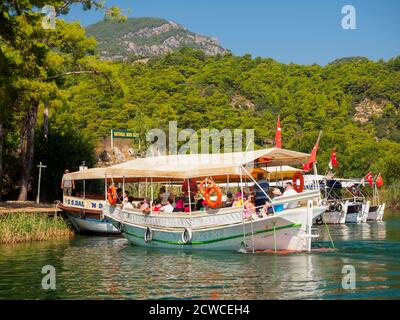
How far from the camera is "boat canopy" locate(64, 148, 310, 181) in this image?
19.8 metres

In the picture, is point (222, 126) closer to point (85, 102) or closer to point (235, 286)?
point (85, 102)

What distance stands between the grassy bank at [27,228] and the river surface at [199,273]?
1.92 metres

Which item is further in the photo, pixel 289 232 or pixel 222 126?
pixel 222 126

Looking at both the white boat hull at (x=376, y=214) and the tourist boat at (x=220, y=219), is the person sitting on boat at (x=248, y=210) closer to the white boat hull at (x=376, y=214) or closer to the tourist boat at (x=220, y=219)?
the tourist boat at (x=220, y=219)

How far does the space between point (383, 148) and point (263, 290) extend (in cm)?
6230

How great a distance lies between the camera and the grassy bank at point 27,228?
23.8m

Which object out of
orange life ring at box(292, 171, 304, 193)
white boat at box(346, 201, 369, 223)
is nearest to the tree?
orange life ring at box(292, 171, 304, 193)

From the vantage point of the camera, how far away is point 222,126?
3068 inches

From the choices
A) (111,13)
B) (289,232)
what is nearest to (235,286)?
(289,232)

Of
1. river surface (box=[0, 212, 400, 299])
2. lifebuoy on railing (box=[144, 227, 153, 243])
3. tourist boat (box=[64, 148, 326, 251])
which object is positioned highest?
tourist boat (box=[64, 148, 326, 251])

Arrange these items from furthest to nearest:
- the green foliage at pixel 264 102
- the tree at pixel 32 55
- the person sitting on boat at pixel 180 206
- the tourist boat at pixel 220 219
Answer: the green foliage at pixel 264 102 < the tree at pixel 32 55 < the person sitting on boat at pixel 180 206 < the tourist boat at pixel 220 219

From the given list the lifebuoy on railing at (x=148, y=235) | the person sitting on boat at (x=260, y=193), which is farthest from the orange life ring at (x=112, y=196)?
the person sitting on boat at (x=260, y=193)

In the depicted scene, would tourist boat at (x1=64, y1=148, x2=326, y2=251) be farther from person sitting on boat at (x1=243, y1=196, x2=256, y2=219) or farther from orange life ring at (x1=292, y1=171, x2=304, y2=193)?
orange life ring at (x1=292, y1=171, x2=304, y2=193)
